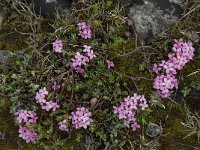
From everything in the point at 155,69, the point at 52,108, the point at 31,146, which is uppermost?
the point at 155,69

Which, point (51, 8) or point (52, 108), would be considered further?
point (51, 8)

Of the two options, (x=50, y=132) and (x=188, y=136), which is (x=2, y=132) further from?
(x=188, y=136)

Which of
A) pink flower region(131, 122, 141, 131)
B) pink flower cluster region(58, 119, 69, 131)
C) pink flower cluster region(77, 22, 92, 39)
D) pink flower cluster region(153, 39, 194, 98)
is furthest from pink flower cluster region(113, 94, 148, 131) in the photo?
pink flower cluster region(77, 22, 92, 39)

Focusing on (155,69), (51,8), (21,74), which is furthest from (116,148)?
(51,8)

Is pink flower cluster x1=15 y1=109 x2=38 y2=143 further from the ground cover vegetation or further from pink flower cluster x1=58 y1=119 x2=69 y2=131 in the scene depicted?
pink flower cluster x1=58 y1=119 x2=69 y2=131

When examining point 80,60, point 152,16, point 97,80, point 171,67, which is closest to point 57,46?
point 80,60
